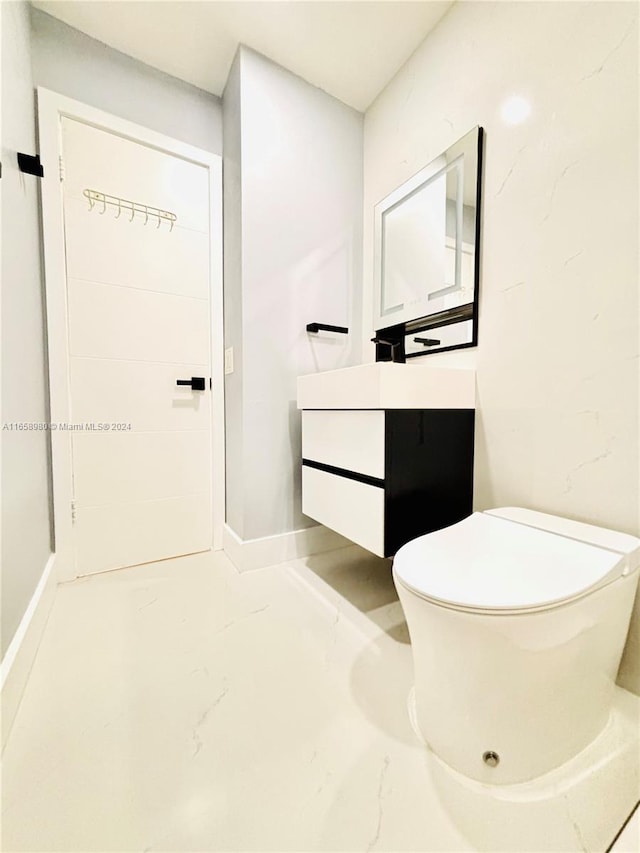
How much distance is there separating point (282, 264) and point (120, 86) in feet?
3.31

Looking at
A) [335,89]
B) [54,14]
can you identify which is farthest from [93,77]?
[335,89]

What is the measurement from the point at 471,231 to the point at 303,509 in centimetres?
134

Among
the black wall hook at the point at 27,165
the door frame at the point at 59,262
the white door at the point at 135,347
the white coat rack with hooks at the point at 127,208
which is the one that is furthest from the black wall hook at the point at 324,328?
the black wall hook at the point at 27,165

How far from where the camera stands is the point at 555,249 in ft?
3.51

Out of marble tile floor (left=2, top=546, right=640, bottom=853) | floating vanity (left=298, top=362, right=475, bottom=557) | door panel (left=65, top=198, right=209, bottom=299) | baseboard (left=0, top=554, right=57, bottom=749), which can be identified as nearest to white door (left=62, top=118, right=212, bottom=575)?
door panel (left=65, top=198, right=209, bottom=299)

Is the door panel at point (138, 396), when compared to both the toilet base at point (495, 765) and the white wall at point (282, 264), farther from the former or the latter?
the toilet base at point (495, 765)

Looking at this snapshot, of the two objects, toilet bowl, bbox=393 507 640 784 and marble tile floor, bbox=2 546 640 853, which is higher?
toilet bowl, bbox=393 507 640 784

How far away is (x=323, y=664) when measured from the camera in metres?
1.04

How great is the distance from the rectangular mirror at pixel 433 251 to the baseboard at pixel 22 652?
168 centimetres

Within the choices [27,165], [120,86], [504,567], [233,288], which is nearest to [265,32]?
[120,86]

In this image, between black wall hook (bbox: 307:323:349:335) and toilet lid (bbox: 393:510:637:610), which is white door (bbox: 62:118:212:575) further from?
toilet lid (bbox: 393:510:637:610)

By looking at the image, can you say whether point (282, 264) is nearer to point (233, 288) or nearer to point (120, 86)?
point (233, 288)

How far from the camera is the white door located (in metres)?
1.47

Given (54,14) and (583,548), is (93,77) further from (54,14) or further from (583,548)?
(583,548)
